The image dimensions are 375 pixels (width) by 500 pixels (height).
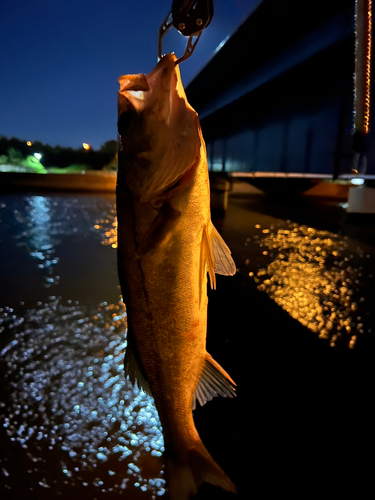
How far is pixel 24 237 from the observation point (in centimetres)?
605

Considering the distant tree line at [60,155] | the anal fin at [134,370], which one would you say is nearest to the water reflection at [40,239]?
the anal fin at [134,370]

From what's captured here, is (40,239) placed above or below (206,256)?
below

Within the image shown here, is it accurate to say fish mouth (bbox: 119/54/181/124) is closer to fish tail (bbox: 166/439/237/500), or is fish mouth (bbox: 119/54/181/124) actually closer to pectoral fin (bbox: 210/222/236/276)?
pectoral fin (bbox: 210/222/236/276)

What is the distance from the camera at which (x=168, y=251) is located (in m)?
1.05

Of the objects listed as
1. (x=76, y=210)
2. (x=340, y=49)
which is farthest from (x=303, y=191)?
(x=76, y=210)

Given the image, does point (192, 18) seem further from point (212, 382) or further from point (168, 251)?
point (212, 382)

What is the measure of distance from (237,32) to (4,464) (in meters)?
13.8

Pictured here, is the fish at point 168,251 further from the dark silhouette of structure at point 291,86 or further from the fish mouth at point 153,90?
the dark silhouette of structure at point 291,86

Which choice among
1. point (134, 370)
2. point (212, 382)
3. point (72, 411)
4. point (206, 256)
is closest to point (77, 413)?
point (72, 411)

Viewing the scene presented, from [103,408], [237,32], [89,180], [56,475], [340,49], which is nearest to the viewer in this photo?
[56,475]

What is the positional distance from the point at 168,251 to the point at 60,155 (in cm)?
4814

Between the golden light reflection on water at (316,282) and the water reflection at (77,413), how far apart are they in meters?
1.65

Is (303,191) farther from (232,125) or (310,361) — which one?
(310,361)

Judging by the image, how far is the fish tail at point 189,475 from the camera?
1131 mm
